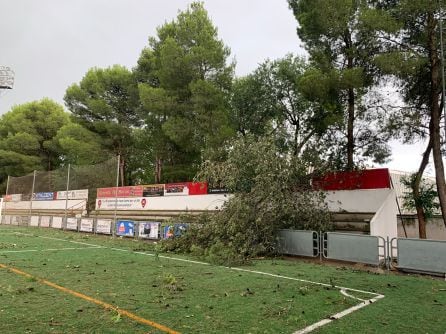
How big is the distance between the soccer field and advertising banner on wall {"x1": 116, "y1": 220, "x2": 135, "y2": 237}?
8.48 meters

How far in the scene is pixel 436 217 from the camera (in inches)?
650

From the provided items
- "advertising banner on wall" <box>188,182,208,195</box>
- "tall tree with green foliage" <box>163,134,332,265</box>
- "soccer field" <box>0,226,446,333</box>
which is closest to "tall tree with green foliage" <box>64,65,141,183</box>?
"advertising banner on wall" <box>188,182,208,195</box>

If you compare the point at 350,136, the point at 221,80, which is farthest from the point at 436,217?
the point at 221,80

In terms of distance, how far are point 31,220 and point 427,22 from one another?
2750 cm

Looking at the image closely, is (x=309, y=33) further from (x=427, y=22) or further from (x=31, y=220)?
(x=31, y=220)

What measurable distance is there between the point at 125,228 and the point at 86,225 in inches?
157

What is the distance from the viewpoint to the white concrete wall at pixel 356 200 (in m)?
14.0

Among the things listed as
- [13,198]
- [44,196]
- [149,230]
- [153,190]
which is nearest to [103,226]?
[153,190]

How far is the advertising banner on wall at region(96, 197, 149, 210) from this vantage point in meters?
23.5

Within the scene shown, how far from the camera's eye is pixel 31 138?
134 ft

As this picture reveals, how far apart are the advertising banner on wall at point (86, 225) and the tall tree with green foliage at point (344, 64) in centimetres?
1453

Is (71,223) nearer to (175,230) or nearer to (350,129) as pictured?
(175,230)

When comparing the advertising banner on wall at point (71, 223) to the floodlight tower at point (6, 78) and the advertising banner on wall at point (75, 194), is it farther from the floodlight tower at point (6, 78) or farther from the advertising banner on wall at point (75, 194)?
the floodlight tower at point (6, 78)

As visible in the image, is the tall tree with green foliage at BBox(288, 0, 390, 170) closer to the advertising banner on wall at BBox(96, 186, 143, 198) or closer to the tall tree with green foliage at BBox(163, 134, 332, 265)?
the tall tree with green foliage at BBox(163, 134, 332, 265)
